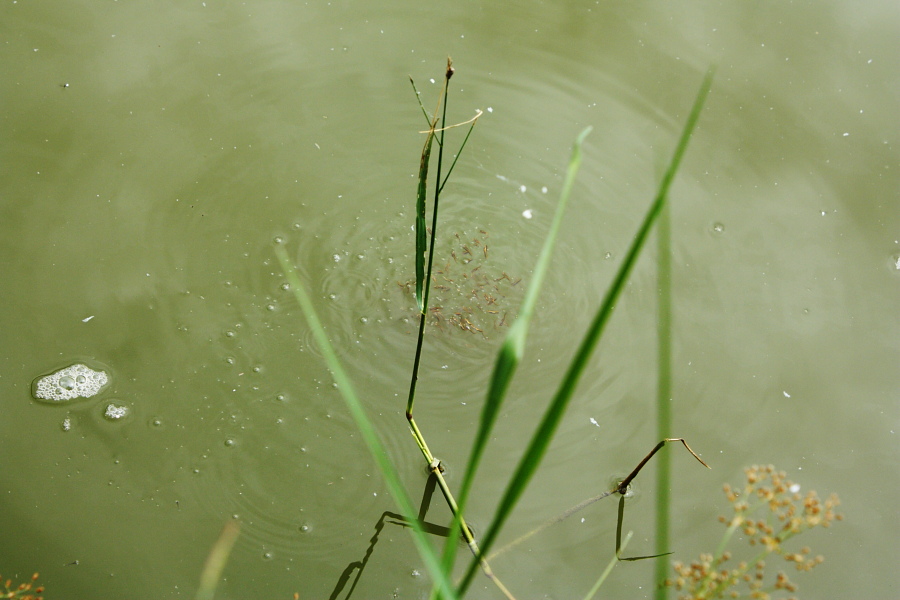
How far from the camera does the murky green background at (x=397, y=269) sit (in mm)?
1502

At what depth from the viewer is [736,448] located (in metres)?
1.67

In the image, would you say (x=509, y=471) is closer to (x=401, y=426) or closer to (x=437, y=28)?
(x=401, y=426)

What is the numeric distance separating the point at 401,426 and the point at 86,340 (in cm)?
77

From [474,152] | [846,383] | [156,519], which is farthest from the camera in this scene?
[474,152]

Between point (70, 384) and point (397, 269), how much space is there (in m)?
0.81

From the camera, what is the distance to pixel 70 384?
156 cm

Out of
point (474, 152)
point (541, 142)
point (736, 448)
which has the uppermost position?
point (541, 142)

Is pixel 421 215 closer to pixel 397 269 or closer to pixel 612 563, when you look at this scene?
pixel 397 269

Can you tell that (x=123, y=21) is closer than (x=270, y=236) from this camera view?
No

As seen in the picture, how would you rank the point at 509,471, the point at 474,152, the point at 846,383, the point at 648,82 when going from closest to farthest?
the point at 509,471 < the point at 846,383 < the point at 474,152 < the point at 648,82

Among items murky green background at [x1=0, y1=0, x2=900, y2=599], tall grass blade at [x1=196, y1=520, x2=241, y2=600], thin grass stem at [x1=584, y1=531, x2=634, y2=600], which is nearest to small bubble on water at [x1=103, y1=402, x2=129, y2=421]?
murky green background at [x1=0, y1=0, x2=900, y2=599]

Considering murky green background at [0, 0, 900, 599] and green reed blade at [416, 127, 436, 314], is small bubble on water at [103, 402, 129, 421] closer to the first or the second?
murky green background at [0, 0, 900, 599]

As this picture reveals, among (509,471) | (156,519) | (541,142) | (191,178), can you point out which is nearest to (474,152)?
(541,142)

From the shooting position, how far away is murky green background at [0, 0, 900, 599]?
4.93 feet
